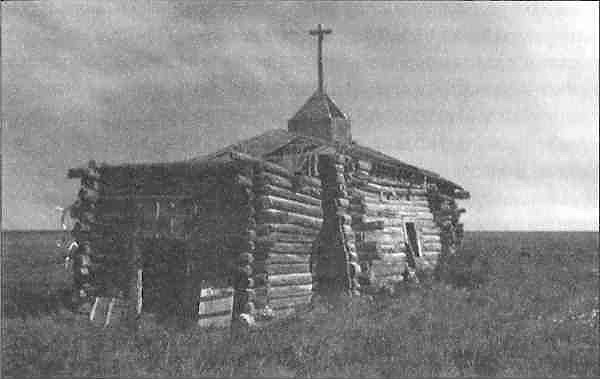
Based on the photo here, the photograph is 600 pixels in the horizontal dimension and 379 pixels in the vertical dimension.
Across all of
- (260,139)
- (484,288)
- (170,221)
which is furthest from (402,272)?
(170,221)

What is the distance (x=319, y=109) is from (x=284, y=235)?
1187cm

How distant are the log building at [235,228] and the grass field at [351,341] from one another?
3.88ft

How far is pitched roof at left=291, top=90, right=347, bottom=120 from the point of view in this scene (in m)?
25.6

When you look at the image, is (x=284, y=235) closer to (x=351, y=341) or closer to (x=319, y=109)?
(x=351, y=341)

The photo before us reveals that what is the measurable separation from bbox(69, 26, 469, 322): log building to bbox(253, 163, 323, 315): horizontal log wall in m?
0.03

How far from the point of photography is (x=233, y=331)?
11.3m

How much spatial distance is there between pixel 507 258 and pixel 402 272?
7.58 m

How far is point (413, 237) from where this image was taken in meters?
23.0

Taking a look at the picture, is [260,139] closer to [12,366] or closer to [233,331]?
[233,331]

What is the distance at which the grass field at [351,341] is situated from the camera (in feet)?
28.9

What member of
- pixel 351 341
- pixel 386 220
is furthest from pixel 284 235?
pixel 386 220

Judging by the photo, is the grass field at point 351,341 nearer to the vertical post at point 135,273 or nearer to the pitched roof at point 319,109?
the vertical post at point 135,273

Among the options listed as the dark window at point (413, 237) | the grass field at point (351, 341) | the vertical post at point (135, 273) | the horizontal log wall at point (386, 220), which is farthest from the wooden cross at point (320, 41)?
the vertical post at point (135, 273)

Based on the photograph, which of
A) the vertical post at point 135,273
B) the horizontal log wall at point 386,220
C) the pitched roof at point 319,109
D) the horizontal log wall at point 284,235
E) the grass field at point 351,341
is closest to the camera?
the grass field at point 351,341
